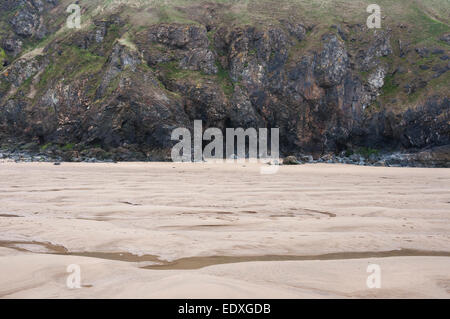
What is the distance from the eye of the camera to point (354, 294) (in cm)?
193

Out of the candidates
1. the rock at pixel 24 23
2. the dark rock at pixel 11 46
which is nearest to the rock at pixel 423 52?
the dark rock at pixel 11 46

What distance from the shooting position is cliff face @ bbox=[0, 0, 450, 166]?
2709cm

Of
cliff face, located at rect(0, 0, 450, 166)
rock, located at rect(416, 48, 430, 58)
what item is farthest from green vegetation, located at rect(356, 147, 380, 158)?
rock, located at rect(416, 48, 430, 58)

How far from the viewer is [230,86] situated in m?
30.8

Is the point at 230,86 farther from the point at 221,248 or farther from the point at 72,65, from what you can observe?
the point at 221,248

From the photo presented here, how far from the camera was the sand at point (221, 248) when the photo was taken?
2.00 meters

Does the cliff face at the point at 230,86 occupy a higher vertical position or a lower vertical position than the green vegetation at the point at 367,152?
higher

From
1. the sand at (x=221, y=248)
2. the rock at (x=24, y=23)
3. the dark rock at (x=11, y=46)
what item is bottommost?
the sand at (x=221, y=248)

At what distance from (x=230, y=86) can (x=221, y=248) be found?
94.5ft

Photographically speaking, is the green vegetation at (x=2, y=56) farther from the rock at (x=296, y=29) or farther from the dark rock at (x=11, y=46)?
the rock at (x=296, y=29)

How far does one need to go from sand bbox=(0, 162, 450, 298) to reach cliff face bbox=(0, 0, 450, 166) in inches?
822

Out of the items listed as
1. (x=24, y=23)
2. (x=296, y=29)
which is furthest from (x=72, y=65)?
(x=296, y=29)

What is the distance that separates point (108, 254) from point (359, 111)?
3125 centimetres

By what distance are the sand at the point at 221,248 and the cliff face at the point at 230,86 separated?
822 inches
